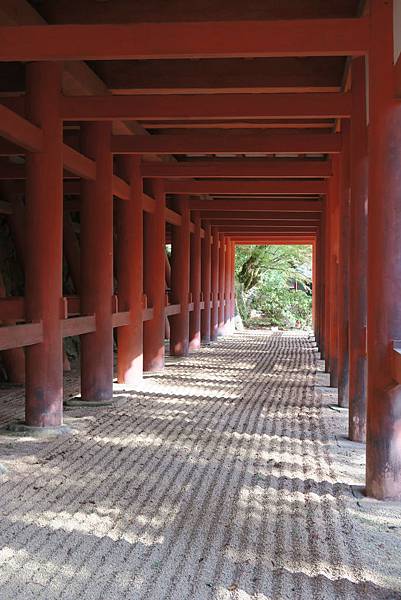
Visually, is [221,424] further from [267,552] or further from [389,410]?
[267,552]

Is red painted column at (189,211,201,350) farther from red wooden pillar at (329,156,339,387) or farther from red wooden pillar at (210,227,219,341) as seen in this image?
red wooden pillar at (329,156,339,387)

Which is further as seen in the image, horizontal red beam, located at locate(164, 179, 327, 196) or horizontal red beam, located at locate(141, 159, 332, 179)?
horizontal red beam, located at locate(164, 179, 327, 196)

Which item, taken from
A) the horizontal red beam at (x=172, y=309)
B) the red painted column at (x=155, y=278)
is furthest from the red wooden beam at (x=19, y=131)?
the horizontal red beam at (x=172, y=309)

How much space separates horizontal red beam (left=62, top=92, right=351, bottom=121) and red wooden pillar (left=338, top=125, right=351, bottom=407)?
1.51 m

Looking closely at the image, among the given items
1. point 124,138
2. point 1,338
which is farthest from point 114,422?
point 124,138

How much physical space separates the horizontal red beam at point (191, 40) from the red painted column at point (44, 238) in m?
1.92

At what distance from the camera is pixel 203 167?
451 inches

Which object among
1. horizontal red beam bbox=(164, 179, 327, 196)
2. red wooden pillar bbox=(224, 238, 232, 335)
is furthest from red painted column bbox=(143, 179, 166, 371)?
red wooden pillar bbox=(224, 238, 232, 335)

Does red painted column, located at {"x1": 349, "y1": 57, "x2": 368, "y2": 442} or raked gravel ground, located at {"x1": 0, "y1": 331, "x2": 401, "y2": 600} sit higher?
red painted column, located at {"x1": 349, "y1": 57, "x2": 368, "y2": 442}

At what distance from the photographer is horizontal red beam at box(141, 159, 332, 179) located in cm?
1122

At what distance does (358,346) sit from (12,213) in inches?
281

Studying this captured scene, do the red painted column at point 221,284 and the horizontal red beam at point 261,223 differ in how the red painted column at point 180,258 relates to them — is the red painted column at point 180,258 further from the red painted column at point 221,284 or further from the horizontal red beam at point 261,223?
the red painted column at point 221,284

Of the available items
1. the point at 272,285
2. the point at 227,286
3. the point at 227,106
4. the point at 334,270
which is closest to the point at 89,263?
the point at 227,106

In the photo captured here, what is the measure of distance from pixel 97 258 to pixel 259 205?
7306 mm
